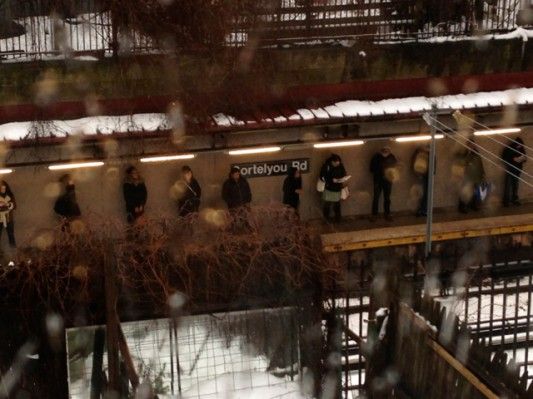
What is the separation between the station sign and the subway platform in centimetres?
136

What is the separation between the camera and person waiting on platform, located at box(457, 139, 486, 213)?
2052cm

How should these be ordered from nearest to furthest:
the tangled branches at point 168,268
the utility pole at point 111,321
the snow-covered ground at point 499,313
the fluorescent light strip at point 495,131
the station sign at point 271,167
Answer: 1. the utility pole at point 111,321
2. the tangled branches at point 168,268
3. the snow-covered ground at point 499,313
4. the fluorescent light strip at point 495,131
5. the station sign at point 271,167

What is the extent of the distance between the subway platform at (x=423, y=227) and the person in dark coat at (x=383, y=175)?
0.32 meters

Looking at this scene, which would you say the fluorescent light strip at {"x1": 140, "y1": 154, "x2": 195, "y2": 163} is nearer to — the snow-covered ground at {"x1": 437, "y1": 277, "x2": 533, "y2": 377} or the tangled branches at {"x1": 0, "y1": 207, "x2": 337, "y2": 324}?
the tangled branches at {"x1": 0, "y1": 207, "x2": 337, "y2": 324}

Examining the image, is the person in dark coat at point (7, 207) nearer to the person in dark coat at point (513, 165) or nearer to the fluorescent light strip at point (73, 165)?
the fluorescent light strip at point (73, 165)

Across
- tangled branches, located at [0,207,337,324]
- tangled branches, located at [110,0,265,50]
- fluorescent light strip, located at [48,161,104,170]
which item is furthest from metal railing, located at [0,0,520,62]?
tangled branches, located at [0,207,337,324]

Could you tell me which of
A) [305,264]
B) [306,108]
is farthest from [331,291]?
[306,108]

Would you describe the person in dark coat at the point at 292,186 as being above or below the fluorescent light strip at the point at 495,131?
below

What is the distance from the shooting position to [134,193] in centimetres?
1873

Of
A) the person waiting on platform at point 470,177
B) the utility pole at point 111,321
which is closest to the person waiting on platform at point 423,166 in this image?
the person waiting on platform at point 470,177

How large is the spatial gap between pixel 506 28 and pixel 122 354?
1259 centimetres

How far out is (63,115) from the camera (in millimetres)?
17766

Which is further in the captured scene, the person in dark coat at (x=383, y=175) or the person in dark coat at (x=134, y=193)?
the person in dark coat at (x=383, y=175)

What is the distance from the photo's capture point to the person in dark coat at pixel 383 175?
65.4 feet
